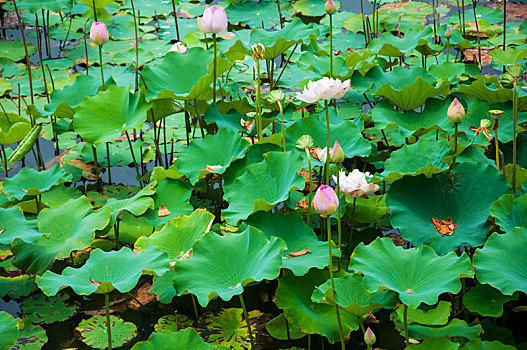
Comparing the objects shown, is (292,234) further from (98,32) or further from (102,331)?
(98,32)

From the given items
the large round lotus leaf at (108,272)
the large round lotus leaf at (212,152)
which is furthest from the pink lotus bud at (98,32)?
the large round lotus leaf at (108,272)

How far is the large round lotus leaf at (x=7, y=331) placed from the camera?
1506 millimetres

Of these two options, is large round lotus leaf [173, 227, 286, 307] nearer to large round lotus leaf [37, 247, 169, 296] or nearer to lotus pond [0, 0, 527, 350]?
lotus pond [0, 0, 527, 350]

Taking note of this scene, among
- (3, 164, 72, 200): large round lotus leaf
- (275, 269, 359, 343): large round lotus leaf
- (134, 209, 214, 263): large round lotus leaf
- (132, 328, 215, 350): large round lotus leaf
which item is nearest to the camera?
(132, 328, 215, 350): large round lotus leaf

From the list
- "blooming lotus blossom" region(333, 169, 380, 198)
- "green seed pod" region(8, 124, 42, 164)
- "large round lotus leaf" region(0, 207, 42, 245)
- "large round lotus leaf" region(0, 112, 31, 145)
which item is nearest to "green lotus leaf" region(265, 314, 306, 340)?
"blooming lotus blossom" region(333, 169, 380, 198)

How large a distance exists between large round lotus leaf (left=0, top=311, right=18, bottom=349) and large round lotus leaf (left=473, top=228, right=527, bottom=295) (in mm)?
1322

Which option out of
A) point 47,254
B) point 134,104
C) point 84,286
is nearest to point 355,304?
point 84,286

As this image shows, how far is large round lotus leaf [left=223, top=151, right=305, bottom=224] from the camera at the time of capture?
1.81 metres

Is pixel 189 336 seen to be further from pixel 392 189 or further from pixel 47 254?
pixel 392 189

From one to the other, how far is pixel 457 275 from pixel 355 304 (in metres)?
0.28

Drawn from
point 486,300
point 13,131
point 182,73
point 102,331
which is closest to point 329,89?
point 486,300

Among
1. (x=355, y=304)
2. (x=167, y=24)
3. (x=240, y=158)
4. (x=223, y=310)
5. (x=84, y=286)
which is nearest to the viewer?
(x=355, y=304)

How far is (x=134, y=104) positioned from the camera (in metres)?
2.31

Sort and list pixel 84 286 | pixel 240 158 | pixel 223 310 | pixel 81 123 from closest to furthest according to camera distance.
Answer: pixel 84 286, pixel 223 310, pixel 240 158, pixel 81 123
